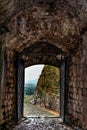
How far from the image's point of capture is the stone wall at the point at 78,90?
6223 mm

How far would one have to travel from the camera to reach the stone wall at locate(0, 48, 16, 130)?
6.32 metres

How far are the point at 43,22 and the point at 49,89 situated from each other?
29.9ft

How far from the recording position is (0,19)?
534 cm

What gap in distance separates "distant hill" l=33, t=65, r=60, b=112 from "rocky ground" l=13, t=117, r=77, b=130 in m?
5.33

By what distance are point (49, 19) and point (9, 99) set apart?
2.53 metres

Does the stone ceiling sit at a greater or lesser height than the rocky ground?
greater

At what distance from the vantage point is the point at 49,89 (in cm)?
1520

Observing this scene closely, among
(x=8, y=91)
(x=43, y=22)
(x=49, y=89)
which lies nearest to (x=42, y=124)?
(x=8, y=91)

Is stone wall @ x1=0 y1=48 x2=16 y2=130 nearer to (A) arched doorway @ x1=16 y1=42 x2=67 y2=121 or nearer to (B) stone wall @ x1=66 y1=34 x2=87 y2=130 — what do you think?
(A) arched doorway @ x1=16 y1=42 x2=67 y2=121

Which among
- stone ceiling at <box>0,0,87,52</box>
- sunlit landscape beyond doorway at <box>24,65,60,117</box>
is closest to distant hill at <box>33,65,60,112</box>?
sunlit landscape beyond doorway at <box>24,65,60,117</box>

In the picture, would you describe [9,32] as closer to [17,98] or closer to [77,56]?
[77,56]

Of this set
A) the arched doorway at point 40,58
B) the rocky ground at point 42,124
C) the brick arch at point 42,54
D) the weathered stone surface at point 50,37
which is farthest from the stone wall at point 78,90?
the brick arch at point 42,54

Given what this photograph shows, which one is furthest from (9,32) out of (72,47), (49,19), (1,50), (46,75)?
(46,75)

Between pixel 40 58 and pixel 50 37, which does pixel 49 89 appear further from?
pixel 50 37
